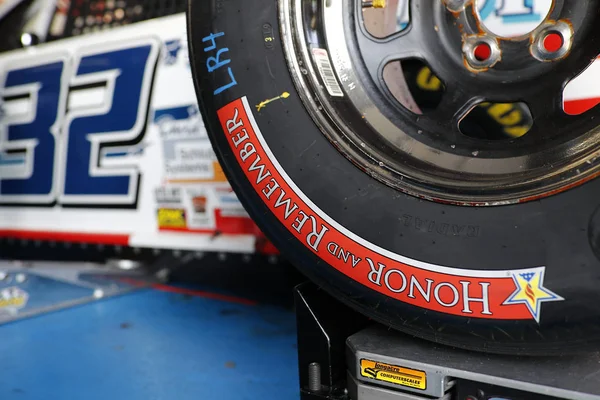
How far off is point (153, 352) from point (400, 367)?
0.90 m

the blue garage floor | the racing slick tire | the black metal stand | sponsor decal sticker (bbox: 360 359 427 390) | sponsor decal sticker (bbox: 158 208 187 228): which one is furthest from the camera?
sponsor decal sticker (bbox: 158 208 187 228)

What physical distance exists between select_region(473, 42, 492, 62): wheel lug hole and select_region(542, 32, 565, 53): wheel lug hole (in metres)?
0.10

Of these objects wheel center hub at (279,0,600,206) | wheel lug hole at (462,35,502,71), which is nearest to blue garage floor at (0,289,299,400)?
wheel center hub at (279,0,600,206)

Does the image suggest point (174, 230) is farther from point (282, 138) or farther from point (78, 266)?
point (282, 138)

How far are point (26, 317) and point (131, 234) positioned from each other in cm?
48

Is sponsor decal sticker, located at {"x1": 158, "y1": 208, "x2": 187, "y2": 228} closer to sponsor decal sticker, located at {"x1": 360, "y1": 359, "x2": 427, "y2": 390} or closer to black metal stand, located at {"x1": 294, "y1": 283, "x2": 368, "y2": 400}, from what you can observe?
black metal stand, located at {"x1": 294, "y1": 283, "x2": 368, "y2": 400}

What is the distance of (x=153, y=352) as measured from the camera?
1.69 meters

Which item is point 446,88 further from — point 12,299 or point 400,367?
point 12,299

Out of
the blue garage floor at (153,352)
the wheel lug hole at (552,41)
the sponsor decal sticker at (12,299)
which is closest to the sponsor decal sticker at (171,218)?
the blue garage floor at (153,352)

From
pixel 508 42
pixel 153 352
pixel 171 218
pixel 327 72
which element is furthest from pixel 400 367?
pixel 171 218

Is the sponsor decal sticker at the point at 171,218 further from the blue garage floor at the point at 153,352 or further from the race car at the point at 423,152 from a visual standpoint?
the race car at the point at 423,152

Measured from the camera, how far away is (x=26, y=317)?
203 cm

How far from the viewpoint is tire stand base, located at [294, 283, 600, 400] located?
2.93 ft

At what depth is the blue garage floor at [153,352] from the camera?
146cm
